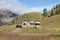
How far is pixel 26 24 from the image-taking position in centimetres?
7225

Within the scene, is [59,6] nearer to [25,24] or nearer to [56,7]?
[56,7]

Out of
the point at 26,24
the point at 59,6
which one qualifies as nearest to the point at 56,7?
the point at 59,6

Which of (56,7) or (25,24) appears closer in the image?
(25,24)

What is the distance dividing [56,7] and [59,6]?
25.2ft

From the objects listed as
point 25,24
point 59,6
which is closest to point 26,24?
point 25,24

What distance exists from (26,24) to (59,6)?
325 ft

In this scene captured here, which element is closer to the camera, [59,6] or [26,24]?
[26,24]

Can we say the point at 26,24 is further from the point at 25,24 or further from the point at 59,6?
the point at 59,6

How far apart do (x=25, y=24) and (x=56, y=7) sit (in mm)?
105993

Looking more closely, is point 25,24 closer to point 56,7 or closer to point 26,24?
point 26,24

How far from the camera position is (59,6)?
546 feet

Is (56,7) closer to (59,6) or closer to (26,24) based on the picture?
(59,6)

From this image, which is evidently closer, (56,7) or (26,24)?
(26,24)

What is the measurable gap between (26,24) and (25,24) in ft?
1.27
